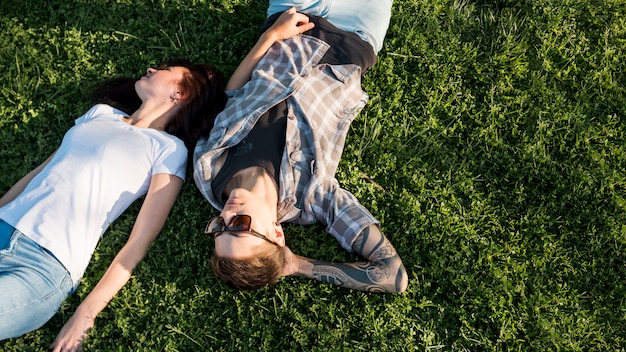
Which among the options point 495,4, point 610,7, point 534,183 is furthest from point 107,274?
point 610,7

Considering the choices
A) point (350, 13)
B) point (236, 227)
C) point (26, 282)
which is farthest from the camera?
point (350, 13)

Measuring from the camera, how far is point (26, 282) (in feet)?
13.6

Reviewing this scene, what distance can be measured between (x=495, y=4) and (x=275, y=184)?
126 inches

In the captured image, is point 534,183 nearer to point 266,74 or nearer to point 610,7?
point 610,7

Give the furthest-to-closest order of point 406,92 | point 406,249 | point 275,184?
point 406,92, point 406,249, point 275,184

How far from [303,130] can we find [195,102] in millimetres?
1067

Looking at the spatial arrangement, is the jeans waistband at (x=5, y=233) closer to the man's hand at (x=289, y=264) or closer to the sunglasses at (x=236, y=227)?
the sunglasses at (x=236, y=227)

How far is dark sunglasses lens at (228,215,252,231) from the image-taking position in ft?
12.5

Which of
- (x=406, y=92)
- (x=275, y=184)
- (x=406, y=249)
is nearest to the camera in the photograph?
(x=275, y=184)

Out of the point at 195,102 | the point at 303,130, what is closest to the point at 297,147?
the point at 303,130

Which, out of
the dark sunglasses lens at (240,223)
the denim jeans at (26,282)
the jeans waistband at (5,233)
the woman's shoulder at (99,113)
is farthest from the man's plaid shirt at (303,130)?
the jeans waistband at (5,233)

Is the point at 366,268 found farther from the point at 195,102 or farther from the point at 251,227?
the point at 195,102

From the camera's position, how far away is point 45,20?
5539 mm

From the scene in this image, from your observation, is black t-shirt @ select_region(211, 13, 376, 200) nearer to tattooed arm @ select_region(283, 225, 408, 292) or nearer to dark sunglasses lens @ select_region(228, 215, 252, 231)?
dark sunglasses lens @ select_region(228, 215, 252, 231)
